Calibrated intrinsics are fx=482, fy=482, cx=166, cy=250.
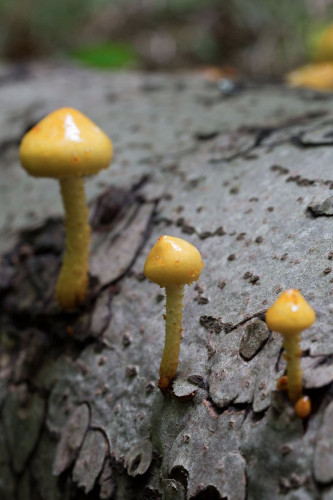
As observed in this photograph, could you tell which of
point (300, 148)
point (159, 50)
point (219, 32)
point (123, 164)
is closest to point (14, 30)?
point (159, 50)

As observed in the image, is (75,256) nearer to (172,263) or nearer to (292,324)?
(172,263)

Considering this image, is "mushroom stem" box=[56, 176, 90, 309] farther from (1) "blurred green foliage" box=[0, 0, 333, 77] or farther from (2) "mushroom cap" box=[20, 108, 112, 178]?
(1) "blurred green foliage" box=[0, 0, 333, 77]

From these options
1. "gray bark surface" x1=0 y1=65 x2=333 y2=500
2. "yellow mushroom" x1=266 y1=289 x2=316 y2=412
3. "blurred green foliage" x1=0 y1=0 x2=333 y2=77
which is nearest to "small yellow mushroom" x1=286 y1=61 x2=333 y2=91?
"gray bark surface" x1=0 y1=65 x2=333 y2=500

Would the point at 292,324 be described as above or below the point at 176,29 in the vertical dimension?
above

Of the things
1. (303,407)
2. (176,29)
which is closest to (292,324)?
(303,407)

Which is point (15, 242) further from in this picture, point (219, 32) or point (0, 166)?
point (219, 32)

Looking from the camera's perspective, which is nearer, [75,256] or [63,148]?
[63,148]

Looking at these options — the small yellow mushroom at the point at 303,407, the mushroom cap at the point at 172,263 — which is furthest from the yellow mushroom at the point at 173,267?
the small yellow mushroom at the point at 303,407

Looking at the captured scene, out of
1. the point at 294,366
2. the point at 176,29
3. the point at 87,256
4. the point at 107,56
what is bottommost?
the point at 176,29
